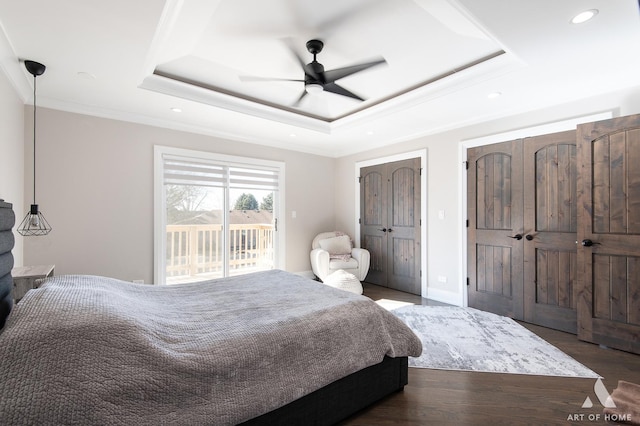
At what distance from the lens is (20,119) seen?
2.94 metres

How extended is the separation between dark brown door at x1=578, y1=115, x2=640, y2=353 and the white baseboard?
129cm

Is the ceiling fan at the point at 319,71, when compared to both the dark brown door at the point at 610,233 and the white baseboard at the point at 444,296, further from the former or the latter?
the white baseboard at the point at 444,296

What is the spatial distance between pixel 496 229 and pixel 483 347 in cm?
154

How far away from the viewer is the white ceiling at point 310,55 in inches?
73.7

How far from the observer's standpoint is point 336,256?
4.87 m

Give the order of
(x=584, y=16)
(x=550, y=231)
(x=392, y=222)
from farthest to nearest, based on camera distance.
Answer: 1. (x=392, y=222)
2. (x=550, y=231)
3. (x=584, y=16)

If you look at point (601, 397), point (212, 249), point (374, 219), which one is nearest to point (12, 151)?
point (212, 249)

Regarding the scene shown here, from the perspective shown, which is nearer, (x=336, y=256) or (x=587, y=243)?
(x=587, y=243)

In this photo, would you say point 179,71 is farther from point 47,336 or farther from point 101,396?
point 101,396

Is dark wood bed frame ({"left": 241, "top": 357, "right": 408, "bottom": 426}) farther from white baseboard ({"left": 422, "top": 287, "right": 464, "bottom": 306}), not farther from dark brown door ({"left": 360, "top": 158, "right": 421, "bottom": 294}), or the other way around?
dark brown door ({"left": 360, "top": 158, "right": 421, "bottom": 294})

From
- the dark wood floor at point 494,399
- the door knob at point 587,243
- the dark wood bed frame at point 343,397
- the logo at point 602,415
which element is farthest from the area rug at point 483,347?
the door knob at point 587,243

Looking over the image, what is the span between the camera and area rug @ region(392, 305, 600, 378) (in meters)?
2.27

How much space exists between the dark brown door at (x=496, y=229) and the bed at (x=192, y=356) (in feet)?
7.22

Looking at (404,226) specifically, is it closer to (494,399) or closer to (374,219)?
(374,219)
